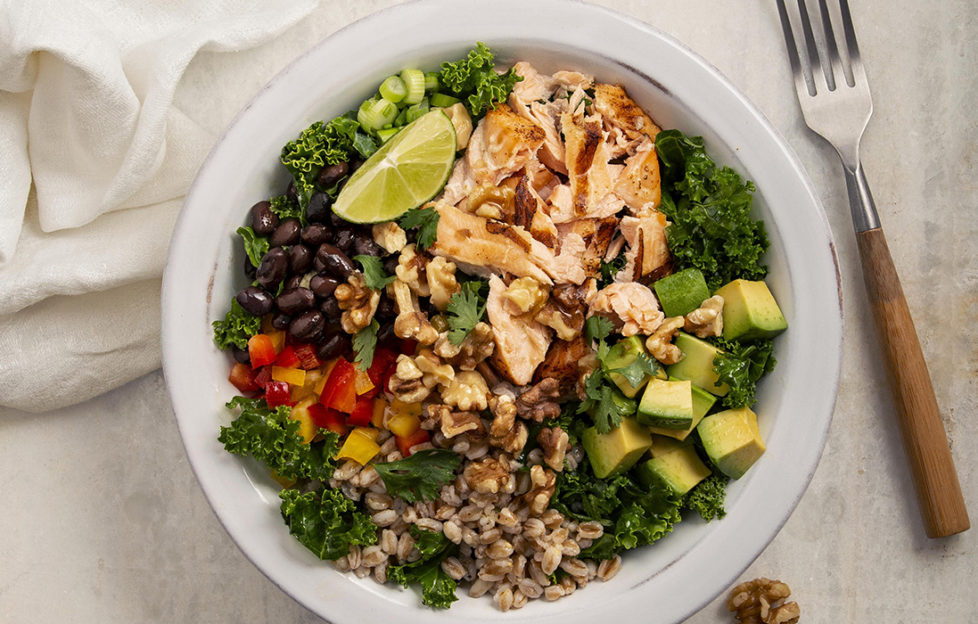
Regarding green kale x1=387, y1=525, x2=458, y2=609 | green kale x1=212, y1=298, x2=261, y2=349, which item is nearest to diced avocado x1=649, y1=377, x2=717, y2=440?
green kale x1=387, y1=525, x2=458, y2=609

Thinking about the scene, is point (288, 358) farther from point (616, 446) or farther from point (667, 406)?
point (667, 406)

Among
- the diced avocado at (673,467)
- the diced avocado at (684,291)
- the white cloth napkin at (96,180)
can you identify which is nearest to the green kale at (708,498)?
the diced avocado at (673,467)

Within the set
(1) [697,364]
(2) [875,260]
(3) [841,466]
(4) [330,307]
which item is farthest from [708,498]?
(4) [330,307]

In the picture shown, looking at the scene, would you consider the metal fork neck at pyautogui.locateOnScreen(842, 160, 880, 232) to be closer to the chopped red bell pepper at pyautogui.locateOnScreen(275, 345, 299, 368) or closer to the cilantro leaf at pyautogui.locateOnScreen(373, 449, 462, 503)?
the cilantro leaf at pyautogui.locateOnScreen(373, 449, 462, 503)

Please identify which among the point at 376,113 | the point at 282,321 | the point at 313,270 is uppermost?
the point at 376,113

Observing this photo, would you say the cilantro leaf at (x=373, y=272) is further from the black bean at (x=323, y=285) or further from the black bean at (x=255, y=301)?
the black bean at (x=255, y=301)

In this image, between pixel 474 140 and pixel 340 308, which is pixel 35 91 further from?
pixel 474 140
